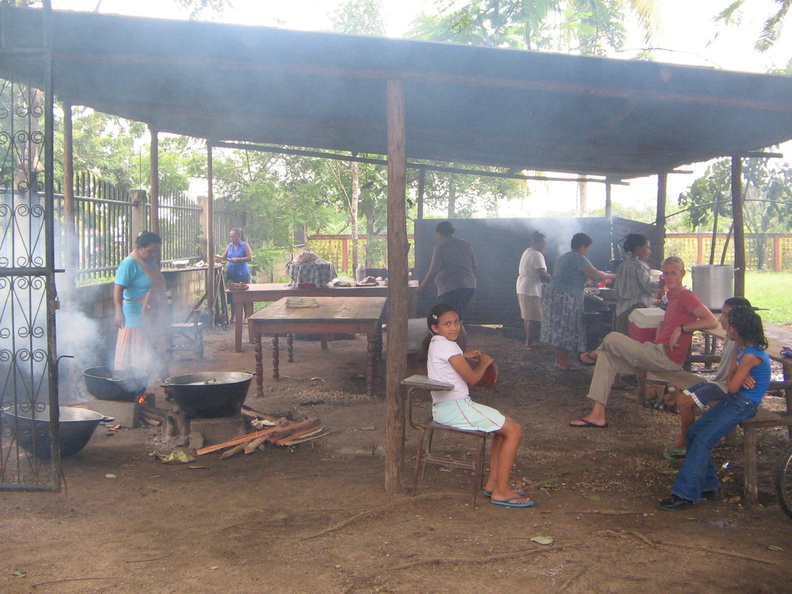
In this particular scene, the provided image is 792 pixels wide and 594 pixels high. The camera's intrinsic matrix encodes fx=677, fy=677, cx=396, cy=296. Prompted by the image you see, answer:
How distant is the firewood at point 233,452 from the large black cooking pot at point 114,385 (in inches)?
55.3

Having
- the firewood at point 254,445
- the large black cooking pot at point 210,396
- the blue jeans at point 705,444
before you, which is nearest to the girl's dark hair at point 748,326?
the blue jeans at point 705,444

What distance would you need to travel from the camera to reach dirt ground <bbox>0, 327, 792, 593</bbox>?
11.1 ft

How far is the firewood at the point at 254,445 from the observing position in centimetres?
550

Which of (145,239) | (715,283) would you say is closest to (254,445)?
(145,239)

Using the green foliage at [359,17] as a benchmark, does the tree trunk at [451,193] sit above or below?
below

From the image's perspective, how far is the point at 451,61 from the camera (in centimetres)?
441

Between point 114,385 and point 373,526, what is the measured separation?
3292 mm

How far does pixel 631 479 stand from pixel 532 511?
3.51 feet

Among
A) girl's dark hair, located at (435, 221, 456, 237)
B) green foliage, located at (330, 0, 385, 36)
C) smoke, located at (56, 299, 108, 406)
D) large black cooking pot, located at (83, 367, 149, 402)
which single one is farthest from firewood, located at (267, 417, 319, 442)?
green foliage, located at (330, 0, 385, 36)

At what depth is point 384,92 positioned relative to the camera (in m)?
5.63

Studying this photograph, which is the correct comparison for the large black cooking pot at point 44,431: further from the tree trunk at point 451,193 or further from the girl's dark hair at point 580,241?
the tree trunk at point 451,193

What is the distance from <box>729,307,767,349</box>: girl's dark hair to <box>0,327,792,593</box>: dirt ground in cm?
108

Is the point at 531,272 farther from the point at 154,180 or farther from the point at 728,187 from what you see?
the point at 154,180

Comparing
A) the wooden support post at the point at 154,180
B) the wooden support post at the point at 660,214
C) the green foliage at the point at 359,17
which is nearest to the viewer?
the wooden support post at the point at 154,180
